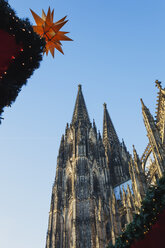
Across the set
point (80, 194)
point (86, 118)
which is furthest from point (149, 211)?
point (86, 118)

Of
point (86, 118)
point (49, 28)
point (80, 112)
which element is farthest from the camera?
point (80, 112)

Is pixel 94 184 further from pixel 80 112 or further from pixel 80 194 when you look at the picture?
pixel 80 112

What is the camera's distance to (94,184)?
25.5m

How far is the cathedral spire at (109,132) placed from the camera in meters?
39.3

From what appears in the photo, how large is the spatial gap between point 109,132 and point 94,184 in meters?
17.2

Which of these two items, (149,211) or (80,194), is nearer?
(149,211)

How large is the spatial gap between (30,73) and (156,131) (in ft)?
32.3

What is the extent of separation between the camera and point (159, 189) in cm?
510

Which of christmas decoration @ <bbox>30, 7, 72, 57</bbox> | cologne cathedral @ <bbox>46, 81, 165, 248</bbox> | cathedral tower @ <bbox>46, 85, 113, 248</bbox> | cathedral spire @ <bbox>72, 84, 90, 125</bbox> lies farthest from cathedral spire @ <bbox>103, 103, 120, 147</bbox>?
christmas decoration @ <bbox>30, 7, 72, 57</bbox>

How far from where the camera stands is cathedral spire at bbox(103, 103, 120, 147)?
3929 cm

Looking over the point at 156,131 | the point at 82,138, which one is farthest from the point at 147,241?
the point at 82,138

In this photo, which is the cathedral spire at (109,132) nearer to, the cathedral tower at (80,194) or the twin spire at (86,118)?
the twin spire at (86,118)

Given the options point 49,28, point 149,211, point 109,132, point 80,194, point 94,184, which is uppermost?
point 109,132

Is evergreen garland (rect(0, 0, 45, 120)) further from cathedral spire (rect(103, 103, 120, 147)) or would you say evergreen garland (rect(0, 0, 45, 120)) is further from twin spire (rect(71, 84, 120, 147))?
cathedral spire (rect(103, 103, 120, 147))
